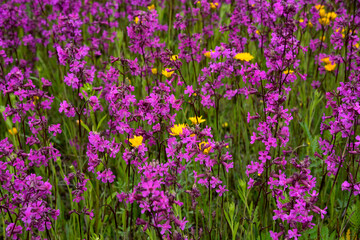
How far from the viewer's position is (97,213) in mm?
2912

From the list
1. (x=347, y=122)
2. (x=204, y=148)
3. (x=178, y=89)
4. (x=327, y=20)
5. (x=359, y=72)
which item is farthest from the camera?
(x=327, y=20)

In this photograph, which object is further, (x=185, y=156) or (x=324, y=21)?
(x=324, y=21)

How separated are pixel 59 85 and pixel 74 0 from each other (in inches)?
42.9

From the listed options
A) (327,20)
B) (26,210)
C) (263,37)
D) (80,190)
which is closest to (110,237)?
(80,190)

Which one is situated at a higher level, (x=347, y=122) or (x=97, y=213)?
(x=347, y=122)

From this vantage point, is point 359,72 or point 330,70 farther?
point 330,70

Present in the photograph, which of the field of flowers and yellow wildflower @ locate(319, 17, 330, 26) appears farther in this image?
yellow wildflower @ locate(319, 17, 330, 26)

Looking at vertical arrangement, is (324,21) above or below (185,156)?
above

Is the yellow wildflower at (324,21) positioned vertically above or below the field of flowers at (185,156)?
above

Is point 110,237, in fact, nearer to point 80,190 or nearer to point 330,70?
point 80,190

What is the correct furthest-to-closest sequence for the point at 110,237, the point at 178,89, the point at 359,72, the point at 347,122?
the point at 178,89 → the point at 110,237 → the point at 359,72 → the point at 347,122

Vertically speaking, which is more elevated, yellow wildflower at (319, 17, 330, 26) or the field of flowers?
yellow wildflower at (319, 17, 330, 26)

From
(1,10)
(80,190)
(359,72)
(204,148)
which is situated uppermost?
(1,10)

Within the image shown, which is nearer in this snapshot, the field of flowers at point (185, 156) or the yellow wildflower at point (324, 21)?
the field of flowers at point (185, 156)
